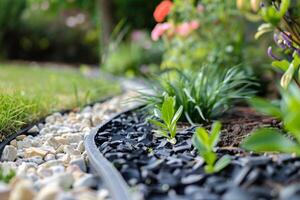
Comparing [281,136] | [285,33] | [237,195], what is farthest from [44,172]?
[285,33]

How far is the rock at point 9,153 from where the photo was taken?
1862mm

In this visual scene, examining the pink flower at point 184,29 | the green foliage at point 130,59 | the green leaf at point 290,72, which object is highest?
the green leaf at point 290,72

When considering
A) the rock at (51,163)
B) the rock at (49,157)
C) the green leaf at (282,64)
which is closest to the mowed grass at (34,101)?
the rock at (49,157)

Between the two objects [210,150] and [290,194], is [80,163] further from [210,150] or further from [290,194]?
[290,194]

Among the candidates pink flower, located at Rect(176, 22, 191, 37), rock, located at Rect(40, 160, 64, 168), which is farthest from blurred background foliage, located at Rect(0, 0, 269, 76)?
rock, located at Rect(40, 160, 64, 168)

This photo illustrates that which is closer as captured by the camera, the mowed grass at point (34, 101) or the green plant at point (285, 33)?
the green plant at point (285, 33)

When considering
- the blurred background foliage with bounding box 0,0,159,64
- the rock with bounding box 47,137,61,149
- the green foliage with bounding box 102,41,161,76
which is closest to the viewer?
the rock with bounding box 47,137,61,149

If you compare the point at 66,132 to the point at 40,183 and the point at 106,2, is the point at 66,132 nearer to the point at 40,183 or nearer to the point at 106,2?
the point at 40,183

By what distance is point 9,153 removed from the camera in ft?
6.12

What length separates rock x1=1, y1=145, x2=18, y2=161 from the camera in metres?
1.86

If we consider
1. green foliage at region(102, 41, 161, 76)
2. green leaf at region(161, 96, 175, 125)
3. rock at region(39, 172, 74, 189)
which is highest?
green leaf at region(161, 96, 175, 125)

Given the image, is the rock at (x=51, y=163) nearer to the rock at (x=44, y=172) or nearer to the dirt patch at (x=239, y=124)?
the rock at (x=44, y=172)

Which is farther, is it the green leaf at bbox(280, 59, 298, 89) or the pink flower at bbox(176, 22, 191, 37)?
the pink flower at bbox(176, 22, 191, 37)

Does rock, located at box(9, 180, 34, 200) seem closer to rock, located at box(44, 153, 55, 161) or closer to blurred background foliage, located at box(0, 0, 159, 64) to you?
rock, located at box(44, 153, 55, 161)
